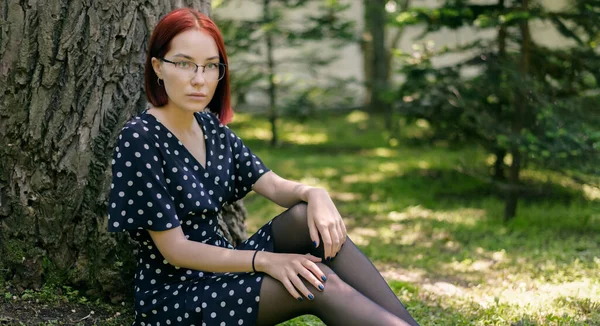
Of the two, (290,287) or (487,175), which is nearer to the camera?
(290,287)

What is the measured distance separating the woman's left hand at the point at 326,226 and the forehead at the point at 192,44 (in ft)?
2.29

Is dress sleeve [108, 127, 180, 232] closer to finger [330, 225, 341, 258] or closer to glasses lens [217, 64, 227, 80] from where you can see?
glasses lens [217, 64, 227, 80]

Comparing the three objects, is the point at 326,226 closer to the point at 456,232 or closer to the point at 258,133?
the point at 456,232

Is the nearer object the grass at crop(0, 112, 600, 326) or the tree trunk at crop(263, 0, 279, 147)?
the grass at crop(0, 112, 600, 326)

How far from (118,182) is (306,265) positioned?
714 mm

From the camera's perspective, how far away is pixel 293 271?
232cm

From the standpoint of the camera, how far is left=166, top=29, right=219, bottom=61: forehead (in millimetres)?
2525

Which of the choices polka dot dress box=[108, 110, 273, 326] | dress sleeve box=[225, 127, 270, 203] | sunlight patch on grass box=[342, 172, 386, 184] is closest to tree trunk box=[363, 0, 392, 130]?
sunlight patch on grass box=[342, 172, 386, 184]

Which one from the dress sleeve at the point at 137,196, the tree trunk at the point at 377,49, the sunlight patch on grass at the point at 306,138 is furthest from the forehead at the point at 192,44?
the tree trunk at the point at 377,49

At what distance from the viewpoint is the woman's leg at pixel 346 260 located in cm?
257

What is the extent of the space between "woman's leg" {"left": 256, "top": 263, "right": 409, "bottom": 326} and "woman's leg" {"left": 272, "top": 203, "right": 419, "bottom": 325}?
20 centimetres

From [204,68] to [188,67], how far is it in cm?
6

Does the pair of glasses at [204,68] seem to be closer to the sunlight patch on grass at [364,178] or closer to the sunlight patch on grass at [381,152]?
the sunlight patch on grass at [364,178]

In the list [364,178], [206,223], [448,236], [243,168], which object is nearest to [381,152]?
[364,178]
